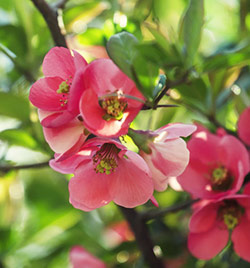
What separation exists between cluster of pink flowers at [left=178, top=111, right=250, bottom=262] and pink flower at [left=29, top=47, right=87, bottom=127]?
282mm

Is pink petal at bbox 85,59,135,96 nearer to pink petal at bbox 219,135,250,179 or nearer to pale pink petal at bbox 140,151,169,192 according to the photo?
pale pink petal at bbox 140,151,169,192

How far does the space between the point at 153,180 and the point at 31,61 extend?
0.50 metres

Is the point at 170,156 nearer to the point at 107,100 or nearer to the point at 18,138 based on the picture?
the point at 107,100

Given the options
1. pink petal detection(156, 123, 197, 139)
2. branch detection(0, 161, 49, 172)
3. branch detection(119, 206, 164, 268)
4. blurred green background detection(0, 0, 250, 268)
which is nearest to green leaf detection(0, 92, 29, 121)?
blurred green background detection(0, 0, 250, 268)

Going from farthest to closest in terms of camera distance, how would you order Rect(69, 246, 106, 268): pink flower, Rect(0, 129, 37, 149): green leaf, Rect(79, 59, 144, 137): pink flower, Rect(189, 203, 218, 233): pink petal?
1. Rect(69, 246, 106, 268): pink flower
2. Rect(0, 129, 37, 149): green leaf
3. Rect(189, 203, 218, 233): pink petal
4. Rect(79, 59, 144, 137): pink flower

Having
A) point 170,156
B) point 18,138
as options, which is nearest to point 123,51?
point 170,156

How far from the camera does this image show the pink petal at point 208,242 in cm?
74

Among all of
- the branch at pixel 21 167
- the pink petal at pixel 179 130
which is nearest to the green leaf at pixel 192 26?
the pink petal at pixel 179 130

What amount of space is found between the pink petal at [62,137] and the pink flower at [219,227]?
273 millimetres

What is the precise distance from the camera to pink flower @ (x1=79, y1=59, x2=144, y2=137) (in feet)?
1.66

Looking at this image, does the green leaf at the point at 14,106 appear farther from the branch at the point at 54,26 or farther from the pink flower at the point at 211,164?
the pink flower at the point at 211,164

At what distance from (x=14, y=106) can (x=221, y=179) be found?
0.42 m

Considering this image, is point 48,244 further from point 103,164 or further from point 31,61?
point 103,164

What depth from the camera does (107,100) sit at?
0.54 meters
